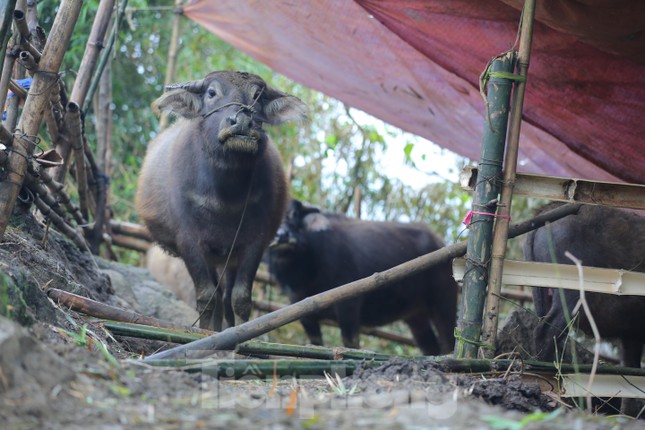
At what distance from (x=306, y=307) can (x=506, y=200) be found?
1.20m

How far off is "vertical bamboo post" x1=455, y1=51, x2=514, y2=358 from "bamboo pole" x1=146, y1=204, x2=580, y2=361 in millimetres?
416

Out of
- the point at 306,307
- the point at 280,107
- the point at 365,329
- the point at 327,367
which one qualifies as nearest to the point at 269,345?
the point at 306,307

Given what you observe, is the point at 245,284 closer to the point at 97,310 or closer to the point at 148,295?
the point at 97,310

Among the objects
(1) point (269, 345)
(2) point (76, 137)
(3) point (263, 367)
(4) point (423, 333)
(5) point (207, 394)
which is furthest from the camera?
(4) point (423, 333)

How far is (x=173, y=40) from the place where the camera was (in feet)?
33.8

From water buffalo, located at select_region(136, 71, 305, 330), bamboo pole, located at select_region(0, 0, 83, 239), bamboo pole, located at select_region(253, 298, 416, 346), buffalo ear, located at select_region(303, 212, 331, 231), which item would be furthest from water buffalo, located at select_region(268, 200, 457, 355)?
bamboo pole, located at select_region(0, 0, 83, 239)

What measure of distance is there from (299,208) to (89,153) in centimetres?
267

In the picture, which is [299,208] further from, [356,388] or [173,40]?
[356,388]

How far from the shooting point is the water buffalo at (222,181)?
546 cm

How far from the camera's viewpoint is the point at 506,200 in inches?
167

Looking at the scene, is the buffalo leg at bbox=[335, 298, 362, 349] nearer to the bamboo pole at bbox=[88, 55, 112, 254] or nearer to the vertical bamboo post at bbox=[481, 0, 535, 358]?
the bamboo pole at bbox=[88, 55, 112, 254]

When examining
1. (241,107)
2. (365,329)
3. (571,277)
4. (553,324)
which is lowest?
(365,329)

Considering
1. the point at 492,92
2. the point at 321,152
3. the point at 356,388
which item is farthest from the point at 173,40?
the point at 356,388

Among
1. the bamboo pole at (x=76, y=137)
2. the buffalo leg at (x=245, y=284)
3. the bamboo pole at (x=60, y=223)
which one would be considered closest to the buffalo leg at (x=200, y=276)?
the buffalo leg at (x=245, y=284)
